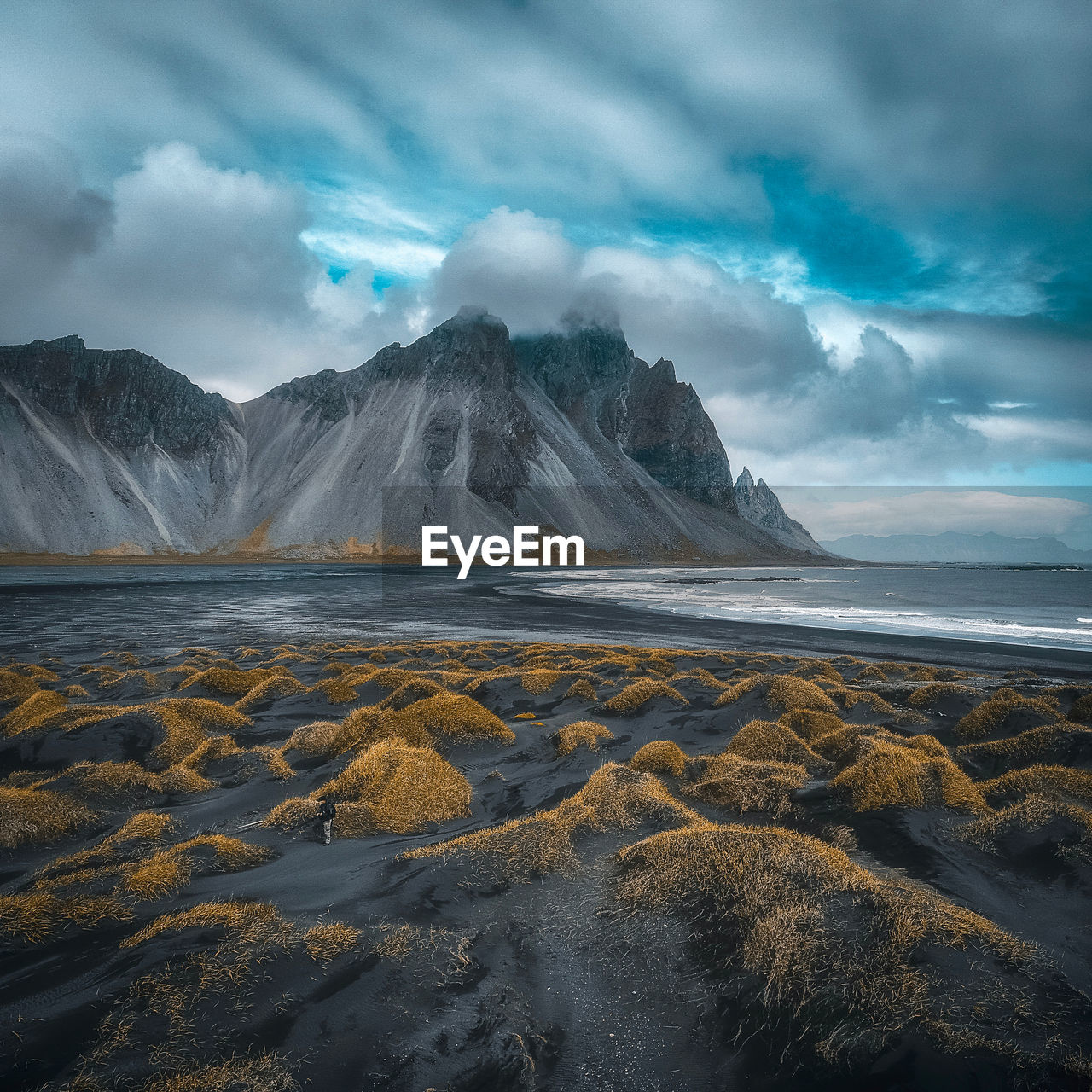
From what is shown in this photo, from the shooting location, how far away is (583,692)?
11.0 m

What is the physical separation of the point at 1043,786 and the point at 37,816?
971 cm

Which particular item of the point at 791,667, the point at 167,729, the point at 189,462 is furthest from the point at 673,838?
the point at 189,462

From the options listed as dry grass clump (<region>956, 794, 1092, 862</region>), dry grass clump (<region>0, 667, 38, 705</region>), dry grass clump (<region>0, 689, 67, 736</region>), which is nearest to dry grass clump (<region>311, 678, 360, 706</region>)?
dry grass clump (<region>0, 689, 67, 736</region>)

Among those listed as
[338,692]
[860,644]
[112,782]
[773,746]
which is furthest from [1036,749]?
[860,644]

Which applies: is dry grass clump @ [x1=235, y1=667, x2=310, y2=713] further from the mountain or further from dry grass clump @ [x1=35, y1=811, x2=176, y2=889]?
the mountain

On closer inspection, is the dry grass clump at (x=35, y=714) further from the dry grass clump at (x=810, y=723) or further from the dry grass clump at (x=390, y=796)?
the dry grass clump at (x=810, y=723)

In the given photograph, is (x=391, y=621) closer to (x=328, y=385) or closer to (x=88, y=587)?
(x=88, y=587)

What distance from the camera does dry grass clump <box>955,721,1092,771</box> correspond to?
7.12m

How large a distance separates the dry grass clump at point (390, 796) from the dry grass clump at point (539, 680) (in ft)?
15.1

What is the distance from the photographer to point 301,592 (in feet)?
158

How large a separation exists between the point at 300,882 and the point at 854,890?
414 centimetres

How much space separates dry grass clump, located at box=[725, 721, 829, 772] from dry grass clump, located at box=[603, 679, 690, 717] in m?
2.44

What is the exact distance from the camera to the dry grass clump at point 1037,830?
192 inches

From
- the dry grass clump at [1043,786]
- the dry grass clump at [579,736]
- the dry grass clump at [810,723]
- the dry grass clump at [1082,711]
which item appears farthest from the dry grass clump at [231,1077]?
the dry grass clump at [1082,711]
